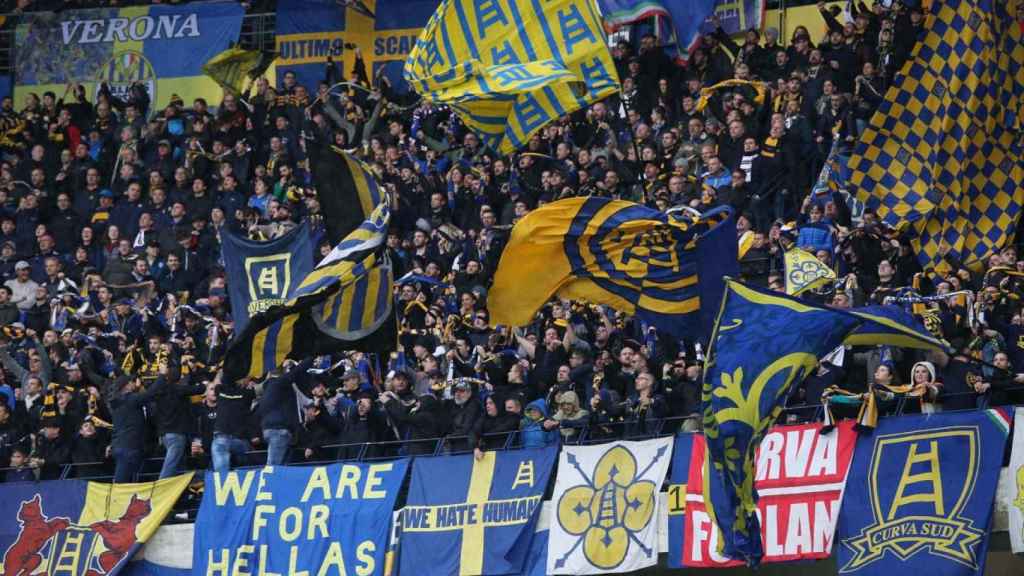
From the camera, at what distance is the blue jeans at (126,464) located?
2647 centimetres

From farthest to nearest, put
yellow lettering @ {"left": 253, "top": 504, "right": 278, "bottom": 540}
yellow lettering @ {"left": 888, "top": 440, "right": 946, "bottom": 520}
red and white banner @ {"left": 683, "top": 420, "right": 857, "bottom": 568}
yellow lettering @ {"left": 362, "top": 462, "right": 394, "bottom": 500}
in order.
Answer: yellow lettering @ {"left": 253, "top": 504, "right": 278, "bottom": 540} → yellow lettering @ {"left": 362, "top": 462, "right": 394, "bottom": 500} → red and white banner @ {"left": 683, "top": 420, "right": 857, "bottom": 568} → yellow lettering @ {"left": 888, "top": 440, "right": 946, "bottom": 520}

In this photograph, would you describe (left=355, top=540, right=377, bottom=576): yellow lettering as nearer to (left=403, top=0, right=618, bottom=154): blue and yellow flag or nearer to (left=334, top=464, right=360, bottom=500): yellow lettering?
(left=334, top=464, right=360, bottom=500): yellow lettering

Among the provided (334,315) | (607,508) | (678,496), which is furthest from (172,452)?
(678,496)

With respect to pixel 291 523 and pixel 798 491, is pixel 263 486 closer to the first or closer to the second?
pixel 291 523

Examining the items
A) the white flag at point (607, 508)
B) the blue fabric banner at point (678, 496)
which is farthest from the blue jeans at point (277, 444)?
the blue fabric banner at point (678, 496)

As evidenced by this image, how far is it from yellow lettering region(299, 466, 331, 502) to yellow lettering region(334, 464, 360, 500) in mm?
144

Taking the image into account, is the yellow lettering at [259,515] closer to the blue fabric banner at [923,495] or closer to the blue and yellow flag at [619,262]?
the blue and yellow flag at [619,262]

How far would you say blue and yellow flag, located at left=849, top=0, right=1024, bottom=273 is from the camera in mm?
22250

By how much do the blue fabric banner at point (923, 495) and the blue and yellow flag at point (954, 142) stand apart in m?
2.12

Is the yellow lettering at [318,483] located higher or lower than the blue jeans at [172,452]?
lower

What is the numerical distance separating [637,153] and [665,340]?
4.27 m

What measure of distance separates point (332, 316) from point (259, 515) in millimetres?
4616

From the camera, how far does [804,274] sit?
22.8m

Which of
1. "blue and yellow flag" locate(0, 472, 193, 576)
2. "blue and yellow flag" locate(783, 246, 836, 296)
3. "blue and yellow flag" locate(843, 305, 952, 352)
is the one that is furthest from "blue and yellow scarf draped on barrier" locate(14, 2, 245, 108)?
"blue and yellow flag" locate(843, 305, 952, 352)
